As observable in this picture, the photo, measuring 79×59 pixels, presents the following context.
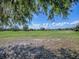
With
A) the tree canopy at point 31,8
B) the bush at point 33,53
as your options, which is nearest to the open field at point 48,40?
the bush at point 33,53

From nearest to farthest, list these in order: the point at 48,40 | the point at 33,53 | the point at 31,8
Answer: the point at 31,8 → the point at 33,53 → the point at 48,40

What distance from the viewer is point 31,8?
1046cm

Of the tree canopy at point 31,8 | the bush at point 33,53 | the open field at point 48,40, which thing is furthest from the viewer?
the open field at point 48,40

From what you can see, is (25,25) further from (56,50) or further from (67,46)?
(67,46)

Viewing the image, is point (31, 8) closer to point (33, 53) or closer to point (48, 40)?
point (33, 53)

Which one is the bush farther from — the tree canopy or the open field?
the tree canopy

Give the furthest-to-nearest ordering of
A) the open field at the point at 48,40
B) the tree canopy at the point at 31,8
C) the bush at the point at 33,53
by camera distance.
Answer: the open field at the point at 48,40 < the bush at the point at 33,53 < the tree canopy at the point at 31,8

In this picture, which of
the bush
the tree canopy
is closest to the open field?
the bush

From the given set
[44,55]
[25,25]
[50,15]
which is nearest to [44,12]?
[50,15]

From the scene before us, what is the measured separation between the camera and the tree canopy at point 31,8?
10070mm

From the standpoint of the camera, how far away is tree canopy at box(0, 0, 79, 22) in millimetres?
10070

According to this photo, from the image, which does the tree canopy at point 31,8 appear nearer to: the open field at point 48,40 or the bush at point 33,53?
the bush at point 33,53

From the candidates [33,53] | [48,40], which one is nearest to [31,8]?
[33,53]

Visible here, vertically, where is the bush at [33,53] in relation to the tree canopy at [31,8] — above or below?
below
